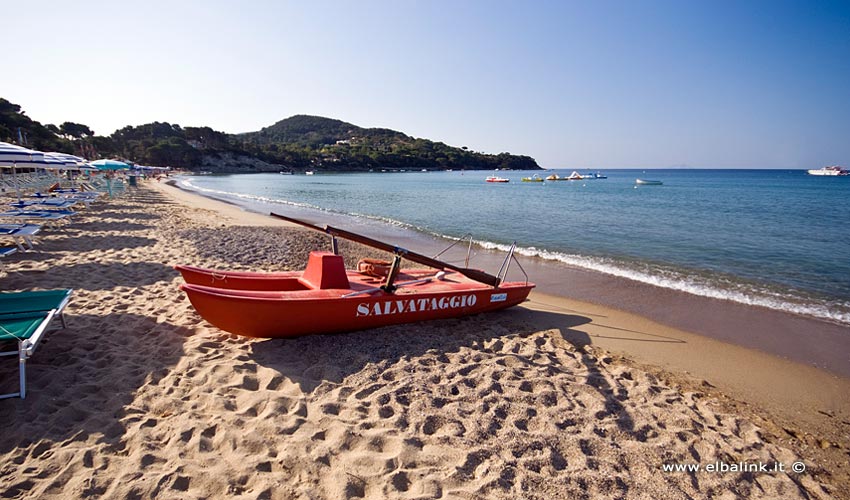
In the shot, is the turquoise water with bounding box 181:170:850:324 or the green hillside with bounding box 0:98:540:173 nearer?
the turquoise water with bounding box 181:170:850:324

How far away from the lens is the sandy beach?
2658 millimetres

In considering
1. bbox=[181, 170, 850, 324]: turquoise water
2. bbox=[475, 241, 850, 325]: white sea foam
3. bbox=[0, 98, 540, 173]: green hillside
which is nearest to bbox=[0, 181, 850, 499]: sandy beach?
bbox=[475, 241, 850, 325]: white sea foam

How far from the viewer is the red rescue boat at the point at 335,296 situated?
4.33 meters

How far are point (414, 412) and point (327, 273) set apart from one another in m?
2.35

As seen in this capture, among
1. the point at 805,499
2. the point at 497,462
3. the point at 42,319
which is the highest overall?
the point at 42,319

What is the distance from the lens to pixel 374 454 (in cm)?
288

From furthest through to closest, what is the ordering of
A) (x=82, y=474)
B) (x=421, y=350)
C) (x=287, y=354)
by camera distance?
(x=421, y=350) < (x=287, y=354) < (x=82, y=474)

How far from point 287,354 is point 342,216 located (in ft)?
57.0

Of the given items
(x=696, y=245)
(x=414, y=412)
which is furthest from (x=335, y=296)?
(x=696, y=245)

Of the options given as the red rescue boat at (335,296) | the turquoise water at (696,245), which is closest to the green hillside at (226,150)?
the turquoise water at (696,245)

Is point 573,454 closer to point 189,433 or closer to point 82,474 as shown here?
point 189,433

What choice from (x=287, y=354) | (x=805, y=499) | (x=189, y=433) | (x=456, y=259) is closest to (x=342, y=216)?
(x=456, y=259)

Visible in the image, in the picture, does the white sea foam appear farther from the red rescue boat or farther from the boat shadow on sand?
the red rescue boat

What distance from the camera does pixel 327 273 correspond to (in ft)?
16.7
